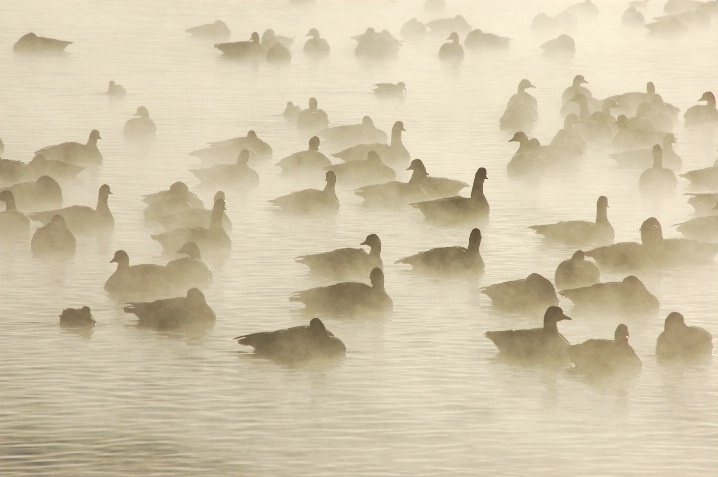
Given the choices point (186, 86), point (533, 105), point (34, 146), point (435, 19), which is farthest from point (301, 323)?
point (435, 19)

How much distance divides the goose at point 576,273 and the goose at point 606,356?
3.47 m

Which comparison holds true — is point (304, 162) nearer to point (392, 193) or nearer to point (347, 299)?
point (392, 193)

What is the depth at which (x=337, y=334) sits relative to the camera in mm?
19531

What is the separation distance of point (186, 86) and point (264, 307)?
21232 millimetres

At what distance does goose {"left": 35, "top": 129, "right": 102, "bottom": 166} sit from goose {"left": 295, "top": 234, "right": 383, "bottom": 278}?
28.4ft

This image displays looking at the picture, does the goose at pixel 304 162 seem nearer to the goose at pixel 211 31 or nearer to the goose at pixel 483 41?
the goose at pixel 483 41

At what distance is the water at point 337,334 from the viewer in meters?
15.3

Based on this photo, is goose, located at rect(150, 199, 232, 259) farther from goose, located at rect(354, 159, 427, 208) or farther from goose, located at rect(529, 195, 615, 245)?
goose, located at rect(529, 195, 615, 245)

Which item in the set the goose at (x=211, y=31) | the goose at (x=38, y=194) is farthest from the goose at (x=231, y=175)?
the goose at (x=211, y=31)

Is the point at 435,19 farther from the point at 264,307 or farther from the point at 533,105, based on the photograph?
the point at 264,307

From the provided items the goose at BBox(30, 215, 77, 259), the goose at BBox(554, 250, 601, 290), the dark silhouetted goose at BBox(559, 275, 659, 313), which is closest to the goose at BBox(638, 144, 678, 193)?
the goose at BBox(554, 250, 601, 290)

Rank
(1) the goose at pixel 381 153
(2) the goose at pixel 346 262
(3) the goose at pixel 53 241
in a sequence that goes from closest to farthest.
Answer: (2) the goose at pixel 346 262
(3) the goose at pixel 53 241
(1) the goose at pixel 381 153

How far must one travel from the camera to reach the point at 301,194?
87.5 ft

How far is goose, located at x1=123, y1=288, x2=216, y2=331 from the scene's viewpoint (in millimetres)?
19344
